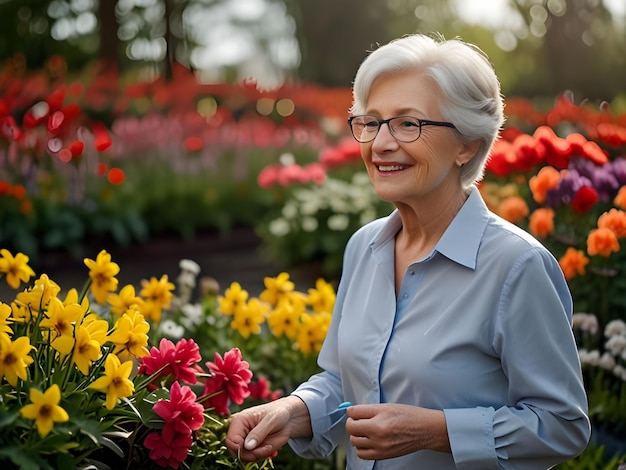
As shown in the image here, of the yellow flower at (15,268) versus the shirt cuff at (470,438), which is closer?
the shirt cuff at (470,438)

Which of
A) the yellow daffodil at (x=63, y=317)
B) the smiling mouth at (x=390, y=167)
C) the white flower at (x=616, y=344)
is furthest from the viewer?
the white flower at (x=616, y=344)

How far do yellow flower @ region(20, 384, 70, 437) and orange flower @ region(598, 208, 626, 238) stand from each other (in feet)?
8.92

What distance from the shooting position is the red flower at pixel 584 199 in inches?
153

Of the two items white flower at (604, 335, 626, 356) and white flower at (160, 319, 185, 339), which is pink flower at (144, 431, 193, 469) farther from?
white flower at (604, 335, 626, 356)

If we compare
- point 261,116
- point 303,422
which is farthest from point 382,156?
point 261,116

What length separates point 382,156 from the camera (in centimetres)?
206

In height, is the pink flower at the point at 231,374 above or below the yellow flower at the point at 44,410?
below

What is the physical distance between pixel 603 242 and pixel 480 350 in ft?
6.04

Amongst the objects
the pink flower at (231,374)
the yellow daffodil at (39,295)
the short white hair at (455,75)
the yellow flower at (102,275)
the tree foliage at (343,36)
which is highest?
the short white hair at (455,75)

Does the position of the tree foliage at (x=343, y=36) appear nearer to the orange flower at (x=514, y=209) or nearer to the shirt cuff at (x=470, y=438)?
the orange flower at (x=514, y=209)

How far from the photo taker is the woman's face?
Result: 202cm

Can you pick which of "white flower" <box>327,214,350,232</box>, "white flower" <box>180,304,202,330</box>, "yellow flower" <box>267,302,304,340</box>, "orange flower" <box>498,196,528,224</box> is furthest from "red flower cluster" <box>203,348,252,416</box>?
"white flower" <box>327,214,350,232</box>

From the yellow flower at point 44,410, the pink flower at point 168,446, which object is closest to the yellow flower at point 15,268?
the pink flower at point 168,446

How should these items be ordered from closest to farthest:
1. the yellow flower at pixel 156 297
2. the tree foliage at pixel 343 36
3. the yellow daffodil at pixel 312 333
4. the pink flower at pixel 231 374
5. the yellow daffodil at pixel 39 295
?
1. the yellow daffodil at pixel 39 295
2. the pink flower at pixel 231 374
3. the yellow flower at pixel 156 297
4. the yellow daffodil at pixel 312 333
5. the tree foliage at pixel 343 36
